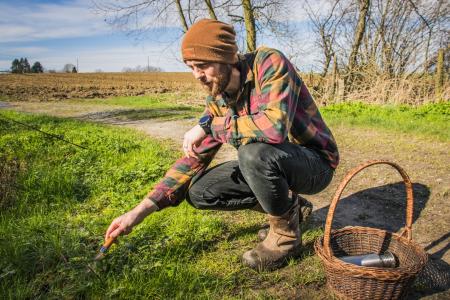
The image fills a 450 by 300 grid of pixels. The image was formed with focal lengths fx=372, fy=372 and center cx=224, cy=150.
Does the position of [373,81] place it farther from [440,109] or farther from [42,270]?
[42,270]

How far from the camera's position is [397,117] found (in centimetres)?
741

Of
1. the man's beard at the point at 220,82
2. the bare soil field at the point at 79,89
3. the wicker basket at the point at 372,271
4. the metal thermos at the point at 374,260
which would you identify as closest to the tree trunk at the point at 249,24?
the bare soil field at the point at 79,89

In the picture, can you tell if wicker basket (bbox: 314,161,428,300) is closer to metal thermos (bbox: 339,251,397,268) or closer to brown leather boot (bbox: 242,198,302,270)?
metal thermos (bbox: 339,251,397,268)

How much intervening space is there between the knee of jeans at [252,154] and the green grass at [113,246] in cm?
71

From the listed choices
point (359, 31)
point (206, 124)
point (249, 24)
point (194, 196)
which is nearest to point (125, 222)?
point (194, 196)

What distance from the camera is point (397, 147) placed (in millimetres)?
5363

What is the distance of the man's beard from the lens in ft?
7.36

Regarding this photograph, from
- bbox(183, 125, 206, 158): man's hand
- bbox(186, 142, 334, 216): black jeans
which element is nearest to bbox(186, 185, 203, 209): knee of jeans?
bbox(186, 142, 334, 216): black jeans

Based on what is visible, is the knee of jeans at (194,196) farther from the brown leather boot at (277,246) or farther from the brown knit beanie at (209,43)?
the brown knit beanie at (209,43)

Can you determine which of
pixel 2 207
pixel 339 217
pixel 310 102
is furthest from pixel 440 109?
pixel 2 207

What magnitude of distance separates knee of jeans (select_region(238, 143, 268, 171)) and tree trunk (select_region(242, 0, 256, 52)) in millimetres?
10908

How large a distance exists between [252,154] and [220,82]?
1.59 ft

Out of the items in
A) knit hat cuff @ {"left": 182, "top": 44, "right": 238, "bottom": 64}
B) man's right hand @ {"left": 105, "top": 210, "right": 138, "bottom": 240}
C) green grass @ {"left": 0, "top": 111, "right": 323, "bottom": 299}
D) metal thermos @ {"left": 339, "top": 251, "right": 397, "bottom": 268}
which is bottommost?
green grass @ {"left": 0, "top": 111, "right": 323, "bottom": 299}

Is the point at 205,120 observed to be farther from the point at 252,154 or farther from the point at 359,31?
the point at 359,31
